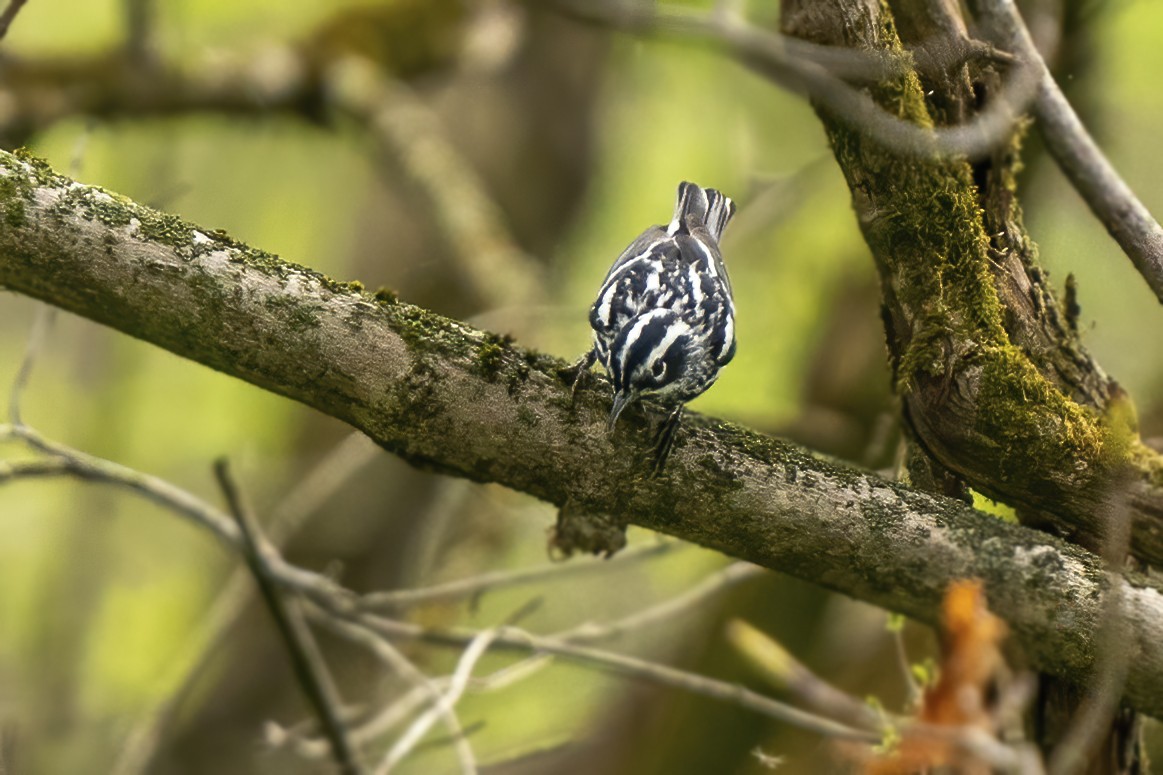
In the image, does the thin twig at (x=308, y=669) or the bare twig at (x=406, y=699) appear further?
the thin twig at (x=308, y=669)

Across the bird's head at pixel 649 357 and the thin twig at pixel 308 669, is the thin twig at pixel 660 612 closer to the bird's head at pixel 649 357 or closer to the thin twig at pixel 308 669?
the thin twig at pixel 308 669

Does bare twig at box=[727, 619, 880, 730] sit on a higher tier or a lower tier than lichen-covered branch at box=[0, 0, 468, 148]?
lower

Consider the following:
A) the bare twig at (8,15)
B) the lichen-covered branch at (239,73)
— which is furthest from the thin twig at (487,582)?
the lichen-covered branch at (239,73)

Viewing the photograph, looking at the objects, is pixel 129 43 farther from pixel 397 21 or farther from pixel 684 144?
pixel 684 144

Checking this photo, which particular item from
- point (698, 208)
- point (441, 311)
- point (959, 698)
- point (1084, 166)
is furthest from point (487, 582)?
point (441, 311)

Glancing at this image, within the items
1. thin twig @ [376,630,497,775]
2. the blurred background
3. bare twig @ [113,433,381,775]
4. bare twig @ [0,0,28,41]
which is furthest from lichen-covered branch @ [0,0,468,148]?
thin twig @ [376,630,497,775]

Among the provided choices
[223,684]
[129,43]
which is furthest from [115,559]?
[129,43]

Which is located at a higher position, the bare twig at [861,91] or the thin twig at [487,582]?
the bare twig at [861,91]

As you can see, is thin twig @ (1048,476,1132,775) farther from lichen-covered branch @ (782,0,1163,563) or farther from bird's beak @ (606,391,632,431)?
bird's beak @ (606,391,632,431)
